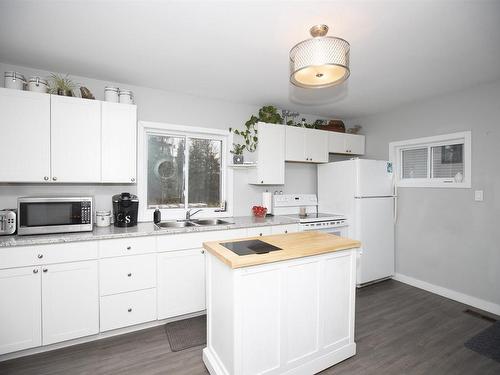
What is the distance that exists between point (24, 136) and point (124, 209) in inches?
42.0

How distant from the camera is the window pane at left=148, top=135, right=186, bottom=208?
3.28 m

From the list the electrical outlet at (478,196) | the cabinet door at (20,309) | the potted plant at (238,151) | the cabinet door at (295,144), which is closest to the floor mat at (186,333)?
the cabinet door at (20,309)

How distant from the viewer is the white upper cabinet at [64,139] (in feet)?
7.48

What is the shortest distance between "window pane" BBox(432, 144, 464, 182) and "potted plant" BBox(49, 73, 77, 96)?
4.52m

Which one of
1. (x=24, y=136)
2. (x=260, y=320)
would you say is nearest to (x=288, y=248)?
(x=260, y=320)

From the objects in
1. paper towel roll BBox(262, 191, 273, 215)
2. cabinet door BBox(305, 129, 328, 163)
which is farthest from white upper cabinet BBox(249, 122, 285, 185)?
cabinet door BBox(305, 129, 328, 163)

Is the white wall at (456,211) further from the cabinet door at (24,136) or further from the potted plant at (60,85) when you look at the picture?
the cabinet door at (24,136)

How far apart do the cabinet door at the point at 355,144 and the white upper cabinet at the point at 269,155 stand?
129 centimetres

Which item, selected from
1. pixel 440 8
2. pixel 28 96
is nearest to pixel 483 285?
pixel 440 8

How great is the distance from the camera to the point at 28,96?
2.32 meters

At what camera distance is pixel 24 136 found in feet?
7.61

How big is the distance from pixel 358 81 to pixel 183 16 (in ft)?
6.70

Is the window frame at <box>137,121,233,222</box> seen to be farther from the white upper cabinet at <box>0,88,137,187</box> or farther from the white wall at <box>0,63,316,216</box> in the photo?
the white upper cabinet at <box>0,88,137,187</box>

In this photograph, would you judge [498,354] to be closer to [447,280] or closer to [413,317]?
[413,317]
